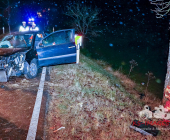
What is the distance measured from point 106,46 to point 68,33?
2450cm

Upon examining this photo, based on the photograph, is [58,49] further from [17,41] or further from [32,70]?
[17,41]

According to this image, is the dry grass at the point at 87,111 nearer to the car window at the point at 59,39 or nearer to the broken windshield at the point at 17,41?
the car window at the point at 59,39

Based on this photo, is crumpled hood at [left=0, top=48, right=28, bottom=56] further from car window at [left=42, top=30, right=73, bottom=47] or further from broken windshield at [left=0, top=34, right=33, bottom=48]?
car window at [left=42, top=30, right=73, bottom=47]

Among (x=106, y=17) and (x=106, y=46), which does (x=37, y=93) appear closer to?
(x=106, y=46)

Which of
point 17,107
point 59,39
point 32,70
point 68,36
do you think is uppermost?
point 68,36

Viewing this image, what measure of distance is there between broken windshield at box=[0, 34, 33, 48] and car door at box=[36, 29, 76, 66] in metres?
0.58

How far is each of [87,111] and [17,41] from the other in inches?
173

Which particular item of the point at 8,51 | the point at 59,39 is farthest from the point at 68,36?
the point at 8,51

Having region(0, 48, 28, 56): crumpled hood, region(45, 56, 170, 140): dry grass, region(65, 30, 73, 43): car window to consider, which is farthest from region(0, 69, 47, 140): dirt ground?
region(65, 30, 73, 43): car window

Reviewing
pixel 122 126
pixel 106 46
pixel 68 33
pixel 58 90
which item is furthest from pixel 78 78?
pixel 106 46

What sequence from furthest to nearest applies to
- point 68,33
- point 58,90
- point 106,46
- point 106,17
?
1. point 106,17
2. point 106,46
3. point 68,33
4. point 58,90

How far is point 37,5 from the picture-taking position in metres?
39.6

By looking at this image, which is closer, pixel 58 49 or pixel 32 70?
pixel 32 70

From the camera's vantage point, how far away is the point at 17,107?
13.6ft
